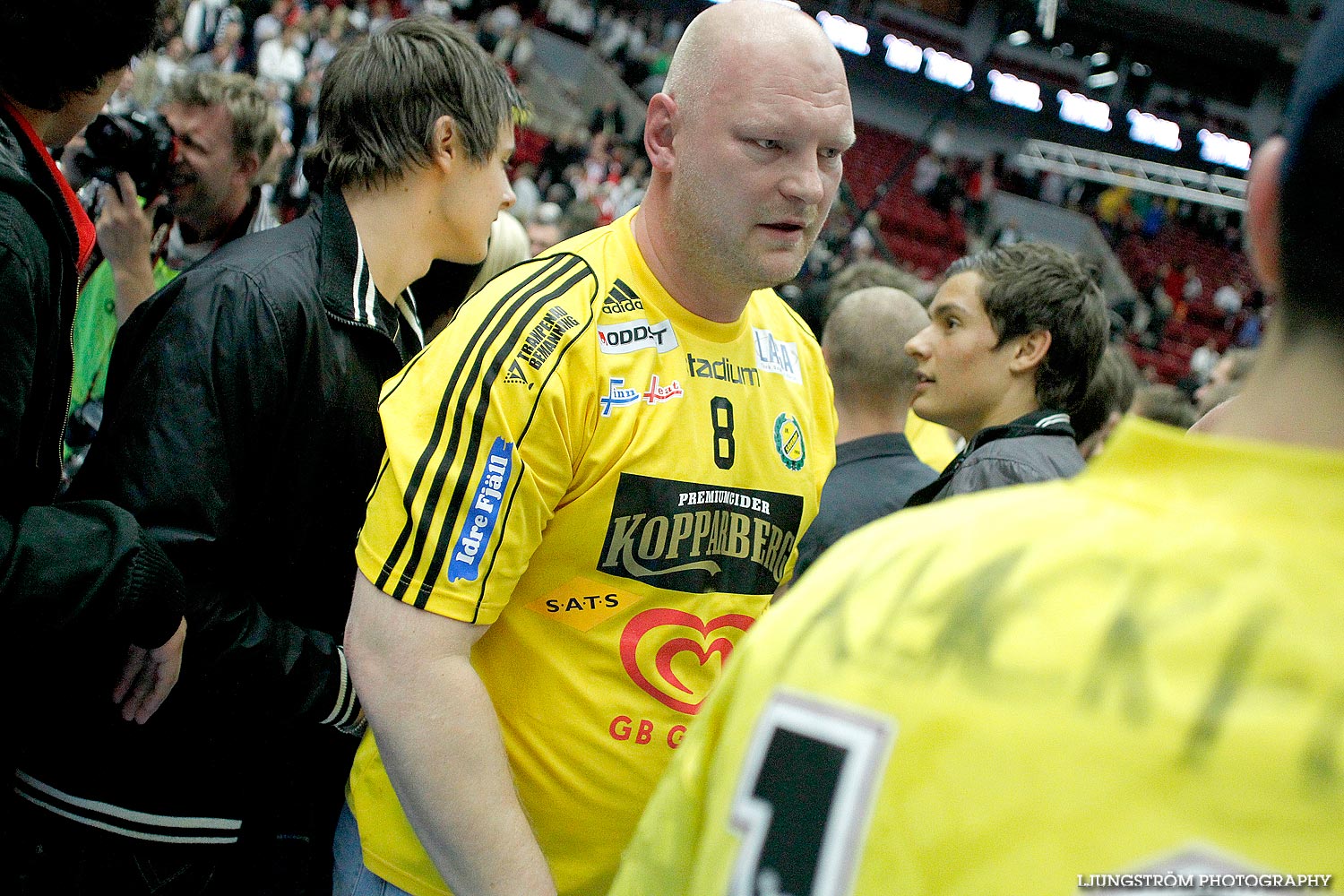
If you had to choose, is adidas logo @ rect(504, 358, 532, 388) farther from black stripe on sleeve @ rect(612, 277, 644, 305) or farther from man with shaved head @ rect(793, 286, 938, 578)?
man with shaved head @ rect(793, 286, 938, 578)

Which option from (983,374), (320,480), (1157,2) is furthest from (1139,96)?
(320,480)

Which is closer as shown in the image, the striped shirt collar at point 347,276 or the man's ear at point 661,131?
the man's ear at point 661,131

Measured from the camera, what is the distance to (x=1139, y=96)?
21438mm

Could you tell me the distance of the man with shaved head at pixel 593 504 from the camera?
1.34 meters

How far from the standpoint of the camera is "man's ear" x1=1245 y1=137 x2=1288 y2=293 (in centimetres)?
63

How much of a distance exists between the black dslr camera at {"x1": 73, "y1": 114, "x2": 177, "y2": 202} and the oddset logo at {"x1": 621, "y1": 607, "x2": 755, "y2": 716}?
6.08 feet

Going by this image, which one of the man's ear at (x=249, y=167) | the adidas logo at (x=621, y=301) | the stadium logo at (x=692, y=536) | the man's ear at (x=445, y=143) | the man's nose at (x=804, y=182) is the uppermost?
the man's nose at (x=804, y=182)

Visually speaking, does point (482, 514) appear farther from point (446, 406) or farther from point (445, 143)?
point (445, 143)

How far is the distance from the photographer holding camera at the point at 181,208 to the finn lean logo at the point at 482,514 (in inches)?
69.3

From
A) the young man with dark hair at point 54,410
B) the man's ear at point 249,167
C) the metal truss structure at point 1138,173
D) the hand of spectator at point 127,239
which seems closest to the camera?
the young man with dark hair at point 54,410

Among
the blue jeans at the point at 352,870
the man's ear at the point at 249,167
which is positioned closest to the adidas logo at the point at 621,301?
the blue jeans at the point at 352,870

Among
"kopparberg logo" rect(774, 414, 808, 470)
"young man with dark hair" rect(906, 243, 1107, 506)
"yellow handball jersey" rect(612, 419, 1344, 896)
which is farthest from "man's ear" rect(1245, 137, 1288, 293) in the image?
"young man with dark hair" rect(906, 243, 1107, 506)

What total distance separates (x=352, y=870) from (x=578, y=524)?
0.64m

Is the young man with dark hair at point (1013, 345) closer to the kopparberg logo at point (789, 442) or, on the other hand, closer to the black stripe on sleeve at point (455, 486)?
the kopparberg logo at point (789, 442)
